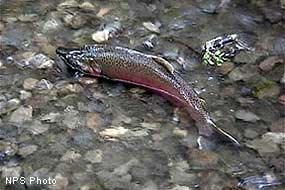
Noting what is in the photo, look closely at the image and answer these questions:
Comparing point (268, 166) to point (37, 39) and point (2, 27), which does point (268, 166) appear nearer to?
point (37, 39)

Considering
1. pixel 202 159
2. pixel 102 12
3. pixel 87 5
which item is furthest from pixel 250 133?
pixel 87 5

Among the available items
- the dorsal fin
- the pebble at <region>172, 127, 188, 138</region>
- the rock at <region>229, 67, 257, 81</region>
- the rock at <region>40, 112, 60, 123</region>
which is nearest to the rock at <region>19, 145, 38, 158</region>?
the rock at <region>40, 112, 60, 123</region>

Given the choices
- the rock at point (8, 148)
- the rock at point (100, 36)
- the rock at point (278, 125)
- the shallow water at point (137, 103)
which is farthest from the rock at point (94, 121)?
the rock at point (278, 125)

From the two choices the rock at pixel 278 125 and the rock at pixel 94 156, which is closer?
the rock at pixel 94 156

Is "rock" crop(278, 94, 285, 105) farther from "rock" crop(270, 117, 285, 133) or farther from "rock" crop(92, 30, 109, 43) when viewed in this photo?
"rock" crop(92, 30, 109, 43)

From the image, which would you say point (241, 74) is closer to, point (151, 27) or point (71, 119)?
point (151, 27)

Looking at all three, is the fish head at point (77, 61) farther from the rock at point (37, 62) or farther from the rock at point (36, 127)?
the rock at point (36, 127)

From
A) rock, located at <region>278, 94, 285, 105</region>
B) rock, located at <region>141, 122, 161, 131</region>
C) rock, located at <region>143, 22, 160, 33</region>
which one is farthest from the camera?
rock, located at <region>143, 22, 160, 33</region>
